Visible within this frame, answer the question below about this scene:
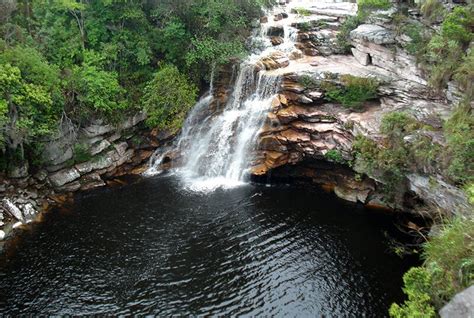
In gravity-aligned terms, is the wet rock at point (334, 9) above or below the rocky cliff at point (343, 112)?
above

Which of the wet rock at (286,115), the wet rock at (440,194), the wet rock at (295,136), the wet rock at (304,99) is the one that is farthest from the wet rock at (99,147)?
the wet rock at (440,194)

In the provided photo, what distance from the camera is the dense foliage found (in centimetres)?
2066

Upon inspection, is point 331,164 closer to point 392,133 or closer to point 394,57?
point 392,133

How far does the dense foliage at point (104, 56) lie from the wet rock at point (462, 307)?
65.4 ft

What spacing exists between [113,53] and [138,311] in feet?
55.3

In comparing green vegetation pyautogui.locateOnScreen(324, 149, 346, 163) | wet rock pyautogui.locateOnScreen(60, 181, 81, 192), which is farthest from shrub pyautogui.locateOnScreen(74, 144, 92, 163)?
green vegetation pyautogui.locateOnScreen(324, 149, 346, 163)

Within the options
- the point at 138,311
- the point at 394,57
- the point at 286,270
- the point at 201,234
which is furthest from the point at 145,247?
the point at 394,57

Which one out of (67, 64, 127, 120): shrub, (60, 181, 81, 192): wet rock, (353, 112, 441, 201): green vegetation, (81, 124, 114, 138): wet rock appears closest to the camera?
(353, 112, 441, 201): green vegetation

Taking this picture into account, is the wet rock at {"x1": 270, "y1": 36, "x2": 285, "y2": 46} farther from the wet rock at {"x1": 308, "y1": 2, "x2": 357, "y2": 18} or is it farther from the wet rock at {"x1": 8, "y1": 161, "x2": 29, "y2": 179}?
the wet rock at {"x1": 8, "y1": 161, "x2": 29, "y2": 179}

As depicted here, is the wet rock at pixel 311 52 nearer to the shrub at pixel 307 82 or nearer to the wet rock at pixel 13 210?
the shrub at pixel 307 82

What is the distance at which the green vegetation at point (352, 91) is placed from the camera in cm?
2286

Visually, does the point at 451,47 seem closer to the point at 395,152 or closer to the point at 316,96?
the point at 395,152

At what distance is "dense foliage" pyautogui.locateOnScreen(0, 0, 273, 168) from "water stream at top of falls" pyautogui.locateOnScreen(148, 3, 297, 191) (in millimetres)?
1613

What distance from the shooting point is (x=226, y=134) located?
26031 millimetres
